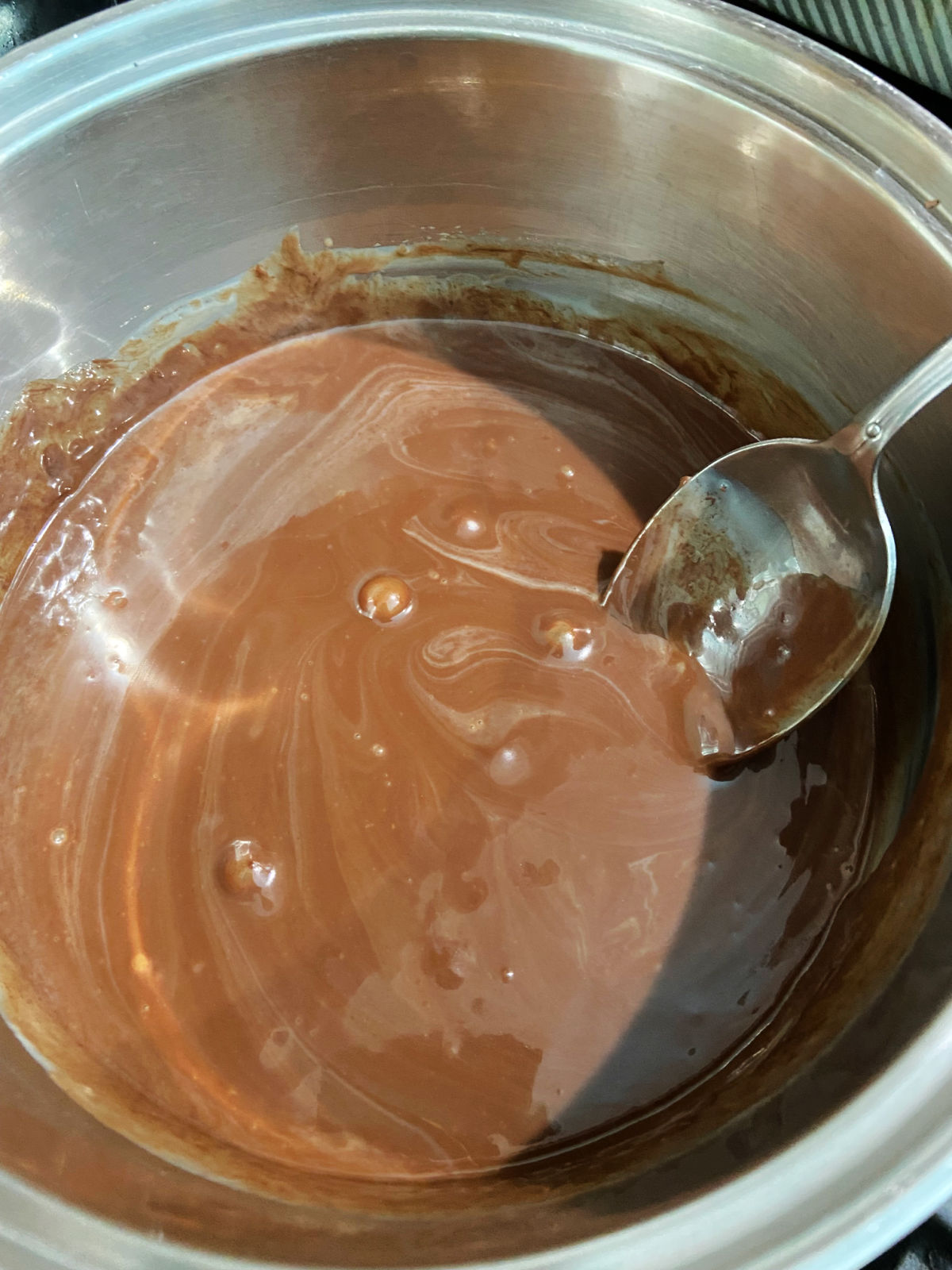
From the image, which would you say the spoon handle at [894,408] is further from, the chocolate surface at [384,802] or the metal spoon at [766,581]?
the chocolate surface at [384,802]

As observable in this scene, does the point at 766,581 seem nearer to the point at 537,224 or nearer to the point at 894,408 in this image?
the point at 894,408

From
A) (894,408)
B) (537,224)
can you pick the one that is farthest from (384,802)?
(537,224)

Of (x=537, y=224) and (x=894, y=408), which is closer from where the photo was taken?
(x=894, y=408)

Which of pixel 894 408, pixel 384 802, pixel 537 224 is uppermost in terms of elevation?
pixel 537 224

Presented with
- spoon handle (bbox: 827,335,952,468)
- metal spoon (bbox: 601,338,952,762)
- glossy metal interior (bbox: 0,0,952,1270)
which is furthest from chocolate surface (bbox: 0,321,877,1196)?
spoon handle (bbox: 827,335,952,468)

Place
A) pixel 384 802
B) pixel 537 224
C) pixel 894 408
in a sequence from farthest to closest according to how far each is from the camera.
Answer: pixel 537 224, pixel 384 802, pixel 894 408

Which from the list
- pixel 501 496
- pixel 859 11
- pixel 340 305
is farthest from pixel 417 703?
pixel 859 11
